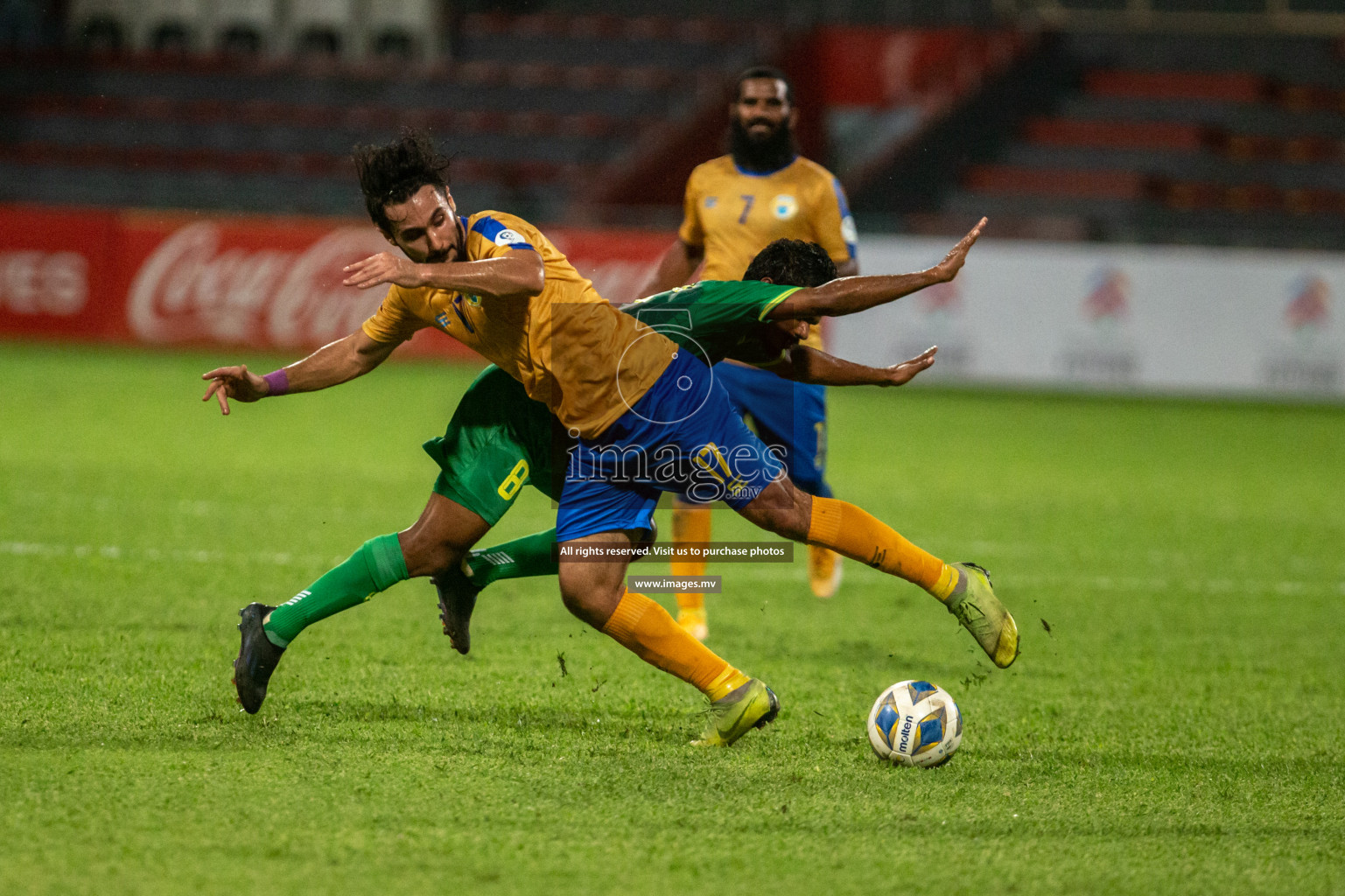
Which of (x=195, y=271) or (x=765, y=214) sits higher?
(x=765, y=214)

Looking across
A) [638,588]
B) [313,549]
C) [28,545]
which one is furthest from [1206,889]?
[28,545]

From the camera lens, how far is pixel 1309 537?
8.95 m

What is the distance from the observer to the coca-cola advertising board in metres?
17.9

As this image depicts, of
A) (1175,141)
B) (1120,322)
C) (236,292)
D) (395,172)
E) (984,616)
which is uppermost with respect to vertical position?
(395,172)

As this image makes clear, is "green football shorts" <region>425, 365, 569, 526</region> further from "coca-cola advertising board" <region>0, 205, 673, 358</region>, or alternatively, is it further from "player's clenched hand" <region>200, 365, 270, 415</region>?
"coca-cola advertising board" <region>0, 205, 673, 358</region>

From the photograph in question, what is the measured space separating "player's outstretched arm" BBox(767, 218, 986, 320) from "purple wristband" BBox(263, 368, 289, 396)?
1525 millimetres

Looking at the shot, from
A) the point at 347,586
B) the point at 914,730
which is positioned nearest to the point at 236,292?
the point at 347,586

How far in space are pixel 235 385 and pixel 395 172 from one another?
0.87 metres

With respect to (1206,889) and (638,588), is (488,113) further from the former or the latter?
(1206,889)

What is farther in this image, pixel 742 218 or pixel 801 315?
pixel 742 218

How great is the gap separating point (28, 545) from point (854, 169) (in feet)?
57.1

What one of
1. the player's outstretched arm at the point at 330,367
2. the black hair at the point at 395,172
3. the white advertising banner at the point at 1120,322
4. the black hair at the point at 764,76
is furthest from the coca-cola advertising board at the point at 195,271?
the black hair at the point at 395,172

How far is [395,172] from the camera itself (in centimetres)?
419

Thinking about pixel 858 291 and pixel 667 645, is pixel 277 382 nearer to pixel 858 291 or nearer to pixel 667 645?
pixel 667 645
